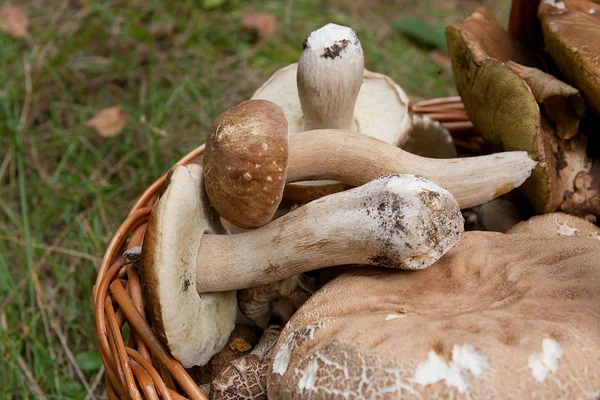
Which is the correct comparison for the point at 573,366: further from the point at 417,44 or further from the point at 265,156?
the point at 417,44

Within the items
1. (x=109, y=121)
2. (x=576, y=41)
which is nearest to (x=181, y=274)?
(x=576, y=41)

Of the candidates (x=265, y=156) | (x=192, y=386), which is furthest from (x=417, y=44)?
(x=192, y=386)

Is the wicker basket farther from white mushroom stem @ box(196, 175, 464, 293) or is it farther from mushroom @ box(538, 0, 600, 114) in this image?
mushroom @ box(538, 0, 600, 114)

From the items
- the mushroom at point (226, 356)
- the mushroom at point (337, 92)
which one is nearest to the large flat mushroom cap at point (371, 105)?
the mushroom at point (337, 92)

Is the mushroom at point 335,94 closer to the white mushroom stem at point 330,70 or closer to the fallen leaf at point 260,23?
the white mushroom stem at point 330,70

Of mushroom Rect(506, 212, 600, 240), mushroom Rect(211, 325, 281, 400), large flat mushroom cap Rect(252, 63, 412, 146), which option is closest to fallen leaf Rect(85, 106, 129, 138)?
large flat mushroom cap Rect(252, 63, 412, 146)

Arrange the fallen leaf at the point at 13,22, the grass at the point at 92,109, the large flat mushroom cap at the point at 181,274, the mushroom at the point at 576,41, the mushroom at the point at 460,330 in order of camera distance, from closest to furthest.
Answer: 1. the mushroom at the point at 460,330
2. the large flat mushroom cap at the point at 181,274
3. the mushroom at the point at 576,41
4. the grass at the point at 92,109
5. the fallen leaf at the point at 13,22
